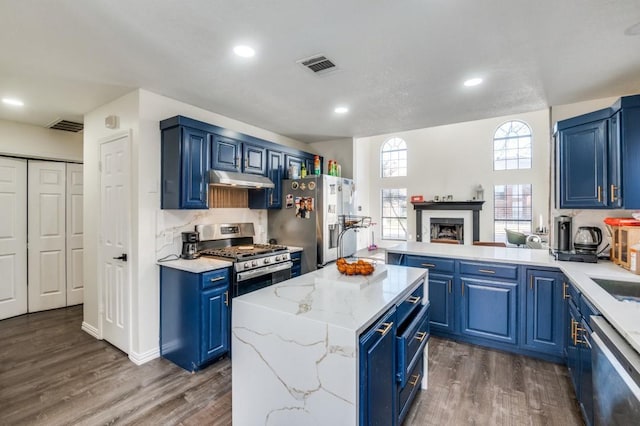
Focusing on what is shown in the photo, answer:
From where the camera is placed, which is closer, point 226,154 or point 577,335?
point 577,335

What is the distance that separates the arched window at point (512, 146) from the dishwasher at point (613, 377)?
6.95 metres

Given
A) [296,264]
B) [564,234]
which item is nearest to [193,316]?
[296,264]

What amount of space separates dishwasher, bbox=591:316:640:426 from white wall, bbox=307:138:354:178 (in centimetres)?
352

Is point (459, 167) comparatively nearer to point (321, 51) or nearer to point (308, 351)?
point (321, 51)

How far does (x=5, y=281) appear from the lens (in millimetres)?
3842

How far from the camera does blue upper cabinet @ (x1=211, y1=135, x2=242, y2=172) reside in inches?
123

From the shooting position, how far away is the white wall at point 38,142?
370 cm

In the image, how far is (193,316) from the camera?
257 centimetres

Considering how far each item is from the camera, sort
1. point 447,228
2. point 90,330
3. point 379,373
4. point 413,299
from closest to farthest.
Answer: point 379,373 → point 413,299 → point 90,330 → point 447,228

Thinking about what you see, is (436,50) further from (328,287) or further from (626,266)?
(626,266)

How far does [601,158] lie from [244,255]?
3.28m

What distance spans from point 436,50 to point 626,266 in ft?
7.54

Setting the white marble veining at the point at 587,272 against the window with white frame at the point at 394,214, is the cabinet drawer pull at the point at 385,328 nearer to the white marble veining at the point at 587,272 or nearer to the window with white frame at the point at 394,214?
the white marble veining at the point at 587,272

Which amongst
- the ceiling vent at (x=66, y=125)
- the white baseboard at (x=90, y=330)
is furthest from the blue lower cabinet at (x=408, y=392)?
the ceiling vent at (x=66, y=125)
